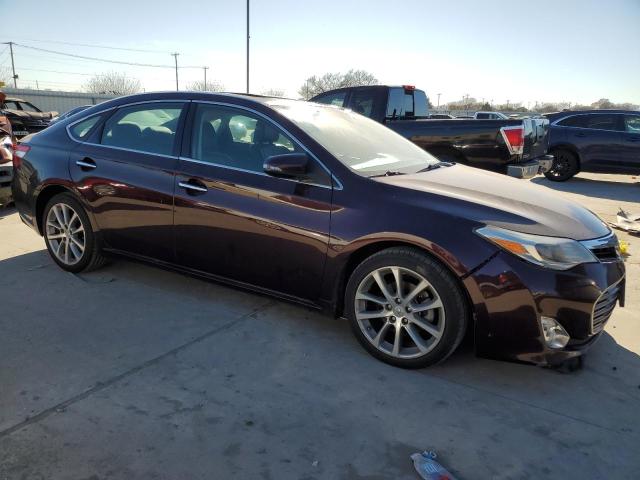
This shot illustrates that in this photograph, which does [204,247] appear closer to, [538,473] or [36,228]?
[36,228]

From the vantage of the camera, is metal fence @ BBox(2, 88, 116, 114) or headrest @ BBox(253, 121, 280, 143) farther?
metal fence @ BBox(2, 88, 116, 114)

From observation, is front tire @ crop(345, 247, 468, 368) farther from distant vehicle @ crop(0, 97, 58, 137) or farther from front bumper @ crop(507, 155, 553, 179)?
distant vehicle @ crop(0, 97, 58, 137)

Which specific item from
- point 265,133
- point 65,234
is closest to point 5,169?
point 65,234

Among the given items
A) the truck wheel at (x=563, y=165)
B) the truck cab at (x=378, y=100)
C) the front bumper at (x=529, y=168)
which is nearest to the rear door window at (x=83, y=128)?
the truck cab at (x=378, y=100)

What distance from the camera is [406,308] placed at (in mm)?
3072

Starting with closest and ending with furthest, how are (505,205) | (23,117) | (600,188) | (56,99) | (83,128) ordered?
1. (505,205)
2. (83,128)
3. (600,188)
4. (23,117)
5. (56,99)

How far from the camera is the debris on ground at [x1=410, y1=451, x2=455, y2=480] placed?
2168 millimetres

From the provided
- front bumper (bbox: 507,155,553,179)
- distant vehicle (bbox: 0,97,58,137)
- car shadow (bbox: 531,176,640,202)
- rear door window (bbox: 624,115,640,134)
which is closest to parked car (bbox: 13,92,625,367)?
front bumper (bbox: 507,155,553,179)

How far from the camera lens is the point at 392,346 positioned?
318cm

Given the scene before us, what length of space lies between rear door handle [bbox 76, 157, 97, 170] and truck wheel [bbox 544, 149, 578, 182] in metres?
10.4

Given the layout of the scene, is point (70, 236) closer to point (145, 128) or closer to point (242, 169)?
point (145, 128)

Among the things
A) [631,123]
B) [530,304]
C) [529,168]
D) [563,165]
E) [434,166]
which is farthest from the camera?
[563,165]

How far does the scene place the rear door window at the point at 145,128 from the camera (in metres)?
3.95

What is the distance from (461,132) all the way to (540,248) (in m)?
5.33
